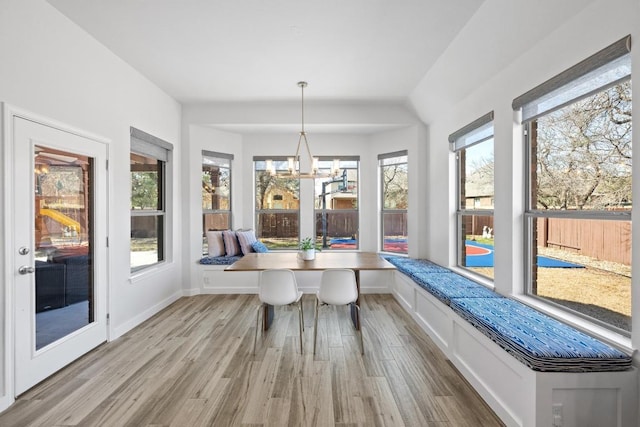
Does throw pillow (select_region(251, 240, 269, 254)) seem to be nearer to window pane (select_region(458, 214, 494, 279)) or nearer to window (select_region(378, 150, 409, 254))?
window (select_region(378, 150, 409, 254))

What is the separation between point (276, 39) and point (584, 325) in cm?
331

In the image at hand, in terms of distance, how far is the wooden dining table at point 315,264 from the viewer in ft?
A: 10.1

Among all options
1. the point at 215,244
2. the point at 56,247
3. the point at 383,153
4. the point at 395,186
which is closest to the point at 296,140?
the point at 383,153

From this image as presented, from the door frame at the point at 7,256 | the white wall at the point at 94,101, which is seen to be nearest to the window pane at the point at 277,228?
the white wall at the point at 94,101

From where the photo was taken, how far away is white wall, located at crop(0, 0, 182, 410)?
2.12m

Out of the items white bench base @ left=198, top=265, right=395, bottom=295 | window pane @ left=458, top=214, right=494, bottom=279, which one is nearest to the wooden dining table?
window pane @ left=458, top=214, right=494, bottom=279

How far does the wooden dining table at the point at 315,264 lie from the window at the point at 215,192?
5.13ft

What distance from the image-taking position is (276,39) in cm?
285

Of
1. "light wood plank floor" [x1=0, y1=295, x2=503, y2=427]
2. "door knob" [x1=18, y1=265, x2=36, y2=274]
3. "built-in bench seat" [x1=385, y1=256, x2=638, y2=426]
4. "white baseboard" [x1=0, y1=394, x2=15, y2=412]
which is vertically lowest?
"light wood plank floor" [x1=0, y1=295, x2=503, y2=427]

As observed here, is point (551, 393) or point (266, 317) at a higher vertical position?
point (551, 393)

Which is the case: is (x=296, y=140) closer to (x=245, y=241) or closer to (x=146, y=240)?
(x=245, y=241)

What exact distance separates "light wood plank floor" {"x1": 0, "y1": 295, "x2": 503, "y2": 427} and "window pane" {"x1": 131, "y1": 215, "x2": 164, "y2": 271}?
855 mm

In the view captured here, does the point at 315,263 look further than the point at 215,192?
No

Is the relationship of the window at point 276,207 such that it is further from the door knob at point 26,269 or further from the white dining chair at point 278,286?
the door knob at point 26,269
